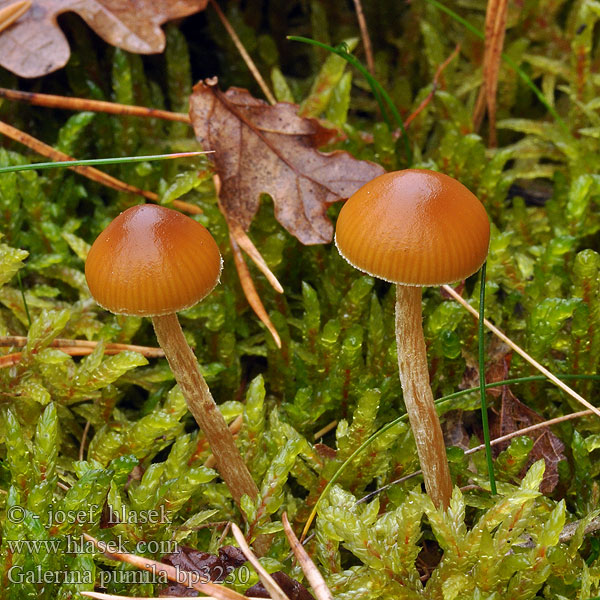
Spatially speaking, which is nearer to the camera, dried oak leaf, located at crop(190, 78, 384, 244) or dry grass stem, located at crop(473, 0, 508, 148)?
dried oak leaf, located at crop(190, 78, 384, 244)

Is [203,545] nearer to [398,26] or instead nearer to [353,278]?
[353,278]

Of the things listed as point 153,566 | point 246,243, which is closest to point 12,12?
point 246,243

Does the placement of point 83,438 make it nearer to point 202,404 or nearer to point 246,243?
point 202,404

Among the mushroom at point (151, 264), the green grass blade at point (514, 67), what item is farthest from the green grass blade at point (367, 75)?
the mushroom at point (151, 264)

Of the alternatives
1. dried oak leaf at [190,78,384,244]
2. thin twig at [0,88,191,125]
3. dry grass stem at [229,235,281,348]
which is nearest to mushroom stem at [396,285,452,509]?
dry grass stem at [229,235,281,348]

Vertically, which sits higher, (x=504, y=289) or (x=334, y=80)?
(x=334, y=80)

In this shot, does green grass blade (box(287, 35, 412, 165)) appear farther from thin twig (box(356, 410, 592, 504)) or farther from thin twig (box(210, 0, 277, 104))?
thin twig (box(356, 410, 592, 504))

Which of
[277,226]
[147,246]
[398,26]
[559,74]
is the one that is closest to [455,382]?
[277,226]

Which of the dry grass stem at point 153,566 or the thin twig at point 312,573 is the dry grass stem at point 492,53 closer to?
the thin twig at point 312,573
